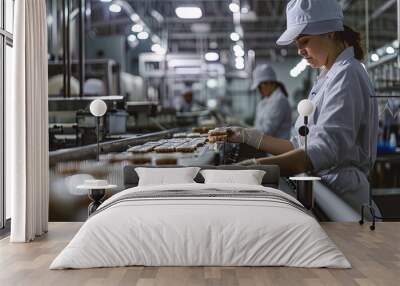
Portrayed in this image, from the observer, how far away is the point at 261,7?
613cm

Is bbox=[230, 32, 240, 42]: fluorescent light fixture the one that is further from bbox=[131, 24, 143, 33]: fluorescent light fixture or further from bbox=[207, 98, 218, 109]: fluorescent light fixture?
bbox=[131, 24, 143, 33]: fluorescent light fixture

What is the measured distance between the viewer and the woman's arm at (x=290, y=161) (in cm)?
579

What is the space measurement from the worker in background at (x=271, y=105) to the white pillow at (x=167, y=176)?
82 centimetres

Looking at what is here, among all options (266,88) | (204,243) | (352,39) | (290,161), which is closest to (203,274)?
(204,243)

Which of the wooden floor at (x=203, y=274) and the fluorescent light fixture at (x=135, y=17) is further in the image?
the fluorescent light fixture at (x=135, y=17)

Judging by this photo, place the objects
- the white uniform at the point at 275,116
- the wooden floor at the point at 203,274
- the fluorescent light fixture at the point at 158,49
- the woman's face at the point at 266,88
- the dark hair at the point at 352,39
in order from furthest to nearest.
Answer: the fluorescent light fixture at the point at 158,49, the woman's face at the point at 266,88, the white uniform at the point at 275,116, the dark hair at the point at 352,39, the wooden floor at the point at 203,274

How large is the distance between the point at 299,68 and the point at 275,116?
519 mm

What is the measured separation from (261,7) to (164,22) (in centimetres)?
99

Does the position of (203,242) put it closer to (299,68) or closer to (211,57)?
(299,68)

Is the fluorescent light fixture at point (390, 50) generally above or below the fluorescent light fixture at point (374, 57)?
above

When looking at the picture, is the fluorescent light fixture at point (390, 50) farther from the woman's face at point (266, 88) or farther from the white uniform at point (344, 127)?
the woman's face at point (266, 88)

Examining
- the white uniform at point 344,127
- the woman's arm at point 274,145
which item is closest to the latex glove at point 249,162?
the woman's arm at point 274,145

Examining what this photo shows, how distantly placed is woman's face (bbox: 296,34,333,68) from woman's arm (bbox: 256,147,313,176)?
85cm

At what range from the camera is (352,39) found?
19.0ft
